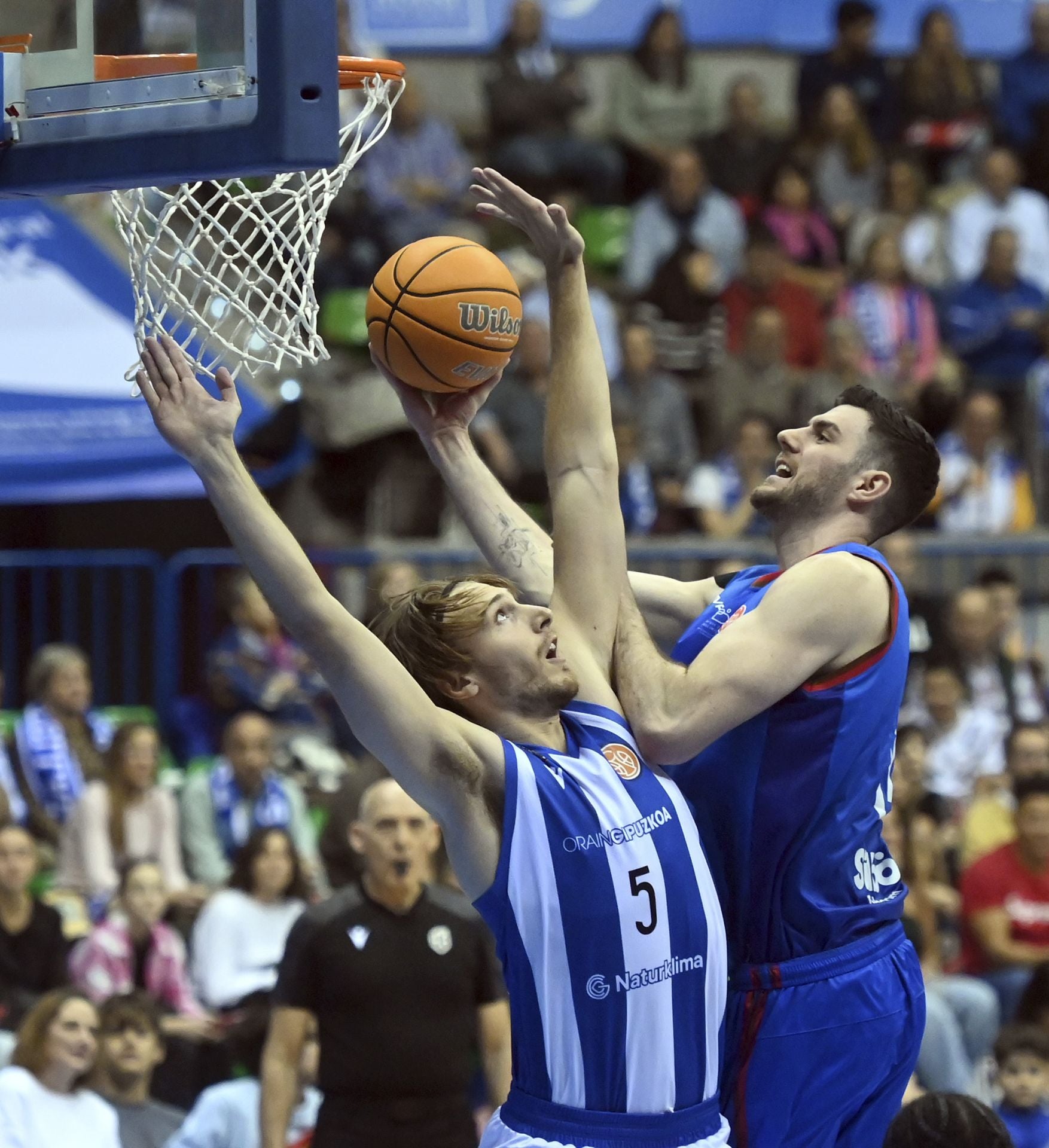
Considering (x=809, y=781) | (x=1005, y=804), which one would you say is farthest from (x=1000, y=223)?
(x=809, y=781)

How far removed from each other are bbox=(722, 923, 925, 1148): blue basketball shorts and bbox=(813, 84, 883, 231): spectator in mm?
10780

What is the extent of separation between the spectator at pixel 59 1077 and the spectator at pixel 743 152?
29.3ft

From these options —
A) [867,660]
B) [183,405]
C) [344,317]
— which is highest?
[344,317]

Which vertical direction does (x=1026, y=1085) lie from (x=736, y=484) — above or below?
below

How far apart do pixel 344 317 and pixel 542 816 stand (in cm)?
854

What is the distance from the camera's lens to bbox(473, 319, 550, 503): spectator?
463 inches

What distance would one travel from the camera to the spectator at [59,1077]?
7203 millimetres

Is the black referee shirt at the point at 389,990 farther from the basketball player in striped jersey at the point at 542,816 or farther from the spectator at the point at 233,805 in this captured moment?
the spectator at the point at 233,805

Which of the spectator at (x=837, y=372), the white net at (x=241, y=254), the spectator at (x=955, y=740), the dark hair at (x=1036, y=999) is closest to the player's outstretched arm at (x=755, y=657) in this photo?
the white net at (x=241, y=254)

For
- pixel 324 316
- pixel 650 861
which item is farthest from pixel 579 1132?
pixel 324 316

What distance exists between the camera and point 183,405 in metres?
3.90

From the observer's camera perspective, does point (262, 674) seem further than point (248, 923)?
Yes

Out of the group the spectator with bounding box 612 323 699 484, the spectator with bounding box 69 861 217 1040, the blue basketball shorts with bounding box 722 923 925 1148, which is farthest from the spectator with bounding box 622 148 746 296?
the blue basketball shorts with bounding box 722 923 925 1148

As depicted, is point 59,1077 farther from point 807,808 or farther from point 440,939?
point 807,808
